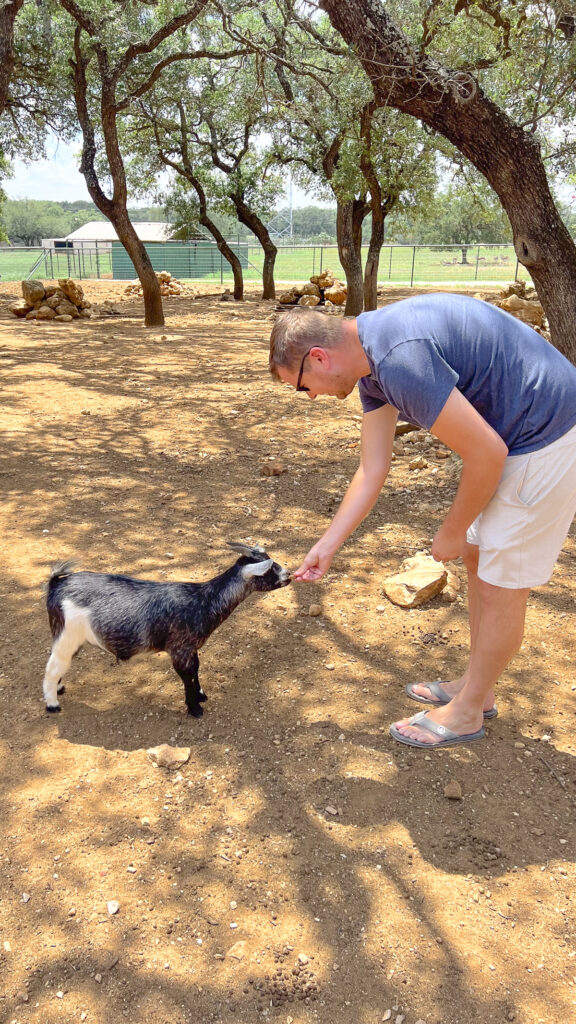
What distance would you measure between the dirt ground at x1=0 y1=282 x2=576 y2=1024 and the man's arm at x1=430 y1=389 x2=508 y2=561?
3.54 feet

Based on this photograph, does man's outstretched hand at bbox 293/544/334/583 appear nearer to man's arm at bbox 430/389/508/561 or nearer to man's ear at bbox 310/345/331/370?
man's arm at bbox 430/389/508/561

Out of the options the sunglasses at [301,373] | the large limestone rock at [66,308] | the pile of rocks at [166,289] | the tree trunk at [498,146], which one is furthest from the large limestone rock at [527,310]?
the pile of rocks at [166,289]

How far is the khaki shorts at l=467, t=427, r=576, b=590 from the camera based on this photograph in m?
2.24

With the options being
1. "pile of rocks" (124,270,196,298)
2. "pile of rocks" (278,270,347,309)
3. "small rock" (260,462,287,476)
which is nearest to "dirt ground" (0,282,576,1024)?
"small rock" (260,462,287,476)

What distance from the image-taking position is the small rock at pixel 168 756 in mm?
2758

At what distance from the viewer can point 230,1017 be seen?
74.2 inches

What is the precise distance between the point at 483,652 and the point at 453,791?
494 mm

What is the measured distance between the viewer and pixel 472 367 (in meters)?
2.14

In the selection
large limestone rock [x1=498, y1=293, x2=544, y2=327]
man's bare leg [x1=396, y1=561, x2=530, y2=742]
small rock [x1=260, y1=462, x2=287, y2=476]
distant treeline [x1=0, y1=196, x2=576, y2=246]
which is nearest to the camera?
man's bare leg [x1=396, y1=561, x2=530, y2=742]

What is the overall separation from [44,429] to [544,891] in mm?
5997

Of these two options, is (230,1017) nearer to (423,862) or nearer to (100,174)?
(423,862)

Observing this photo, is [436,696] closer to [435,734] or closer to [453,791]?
[435,734]

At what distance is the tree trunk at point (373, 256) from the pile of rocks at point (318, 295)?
168 inches

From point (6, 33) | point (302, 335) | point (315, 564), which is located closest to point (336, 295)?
point (6, 33)
